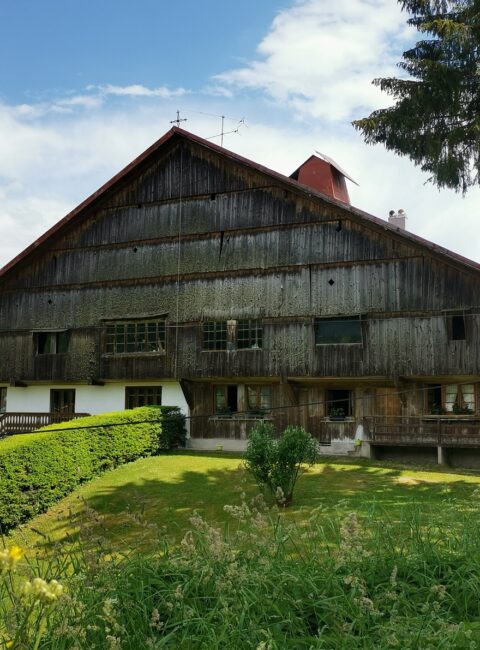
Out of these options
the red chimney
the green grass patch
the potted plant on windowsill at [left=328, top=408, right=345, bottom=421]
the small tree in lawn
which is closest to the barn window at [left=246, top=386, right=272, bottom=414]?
the potted plant on windowsill at [left=328, top=408, right=345, bottom=421]

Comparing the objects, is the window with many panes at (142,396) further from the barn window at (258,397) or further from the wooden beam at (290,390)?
the wooden beam at (290,390)

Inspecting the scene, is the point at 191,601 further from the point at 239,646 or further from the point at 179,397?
the point at 179,397

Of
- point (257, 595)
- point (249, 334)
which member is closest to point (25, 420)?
point (249, 334)

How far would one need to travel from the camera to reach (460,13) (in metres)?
20.4

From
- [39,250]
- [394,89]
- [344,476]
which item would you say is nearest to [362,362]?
[344,476]

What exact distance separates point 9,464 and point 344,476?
9972 millimetres

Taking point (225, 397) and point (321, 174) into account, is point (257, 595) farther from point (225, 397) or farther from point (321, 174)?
point (321, 174)

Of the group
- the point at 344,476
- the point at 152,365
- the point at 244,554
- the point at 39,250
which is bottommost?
the point at 344,476

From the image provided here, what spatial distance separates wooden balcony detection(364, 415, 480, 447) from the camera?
21.3 metres

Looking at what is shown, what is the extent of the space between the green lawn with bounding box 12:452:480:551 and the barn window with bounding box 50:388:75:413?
793 cm

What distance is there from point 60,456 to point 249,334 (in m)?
9.96

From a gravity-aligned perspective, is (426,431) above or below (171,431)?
above

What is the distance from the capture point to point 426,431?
2214cm

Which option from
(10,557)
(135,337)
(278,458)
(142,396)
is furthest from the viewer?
(142,396)
